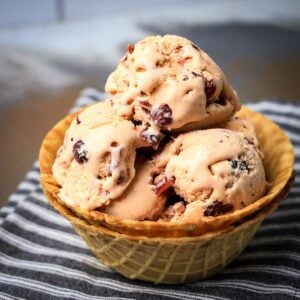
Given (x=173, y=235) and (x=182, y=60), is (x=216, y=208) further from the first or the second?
(x=182, y=60)

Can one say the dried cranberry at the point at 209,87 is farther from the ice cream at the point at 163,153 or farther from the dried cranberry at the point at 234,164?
the dried cranberry at the point at 234,164

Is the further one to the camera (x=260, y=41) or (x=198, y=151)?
(x=260, y=41)

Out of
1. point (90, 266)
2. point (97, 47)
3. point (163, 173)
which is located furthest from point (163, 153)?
point (97, 47)

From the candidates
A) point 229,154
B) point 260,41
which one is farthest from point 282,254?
point 260,41

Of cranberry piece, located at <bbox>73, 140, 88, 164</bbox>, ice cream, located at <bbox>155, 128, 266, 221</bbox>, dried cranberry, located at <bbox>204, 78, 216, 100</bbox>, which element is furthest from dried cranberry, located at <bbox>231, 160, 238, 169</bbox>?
cranberry piece, located at <bbox>73, 140, 88, 164</bbox>

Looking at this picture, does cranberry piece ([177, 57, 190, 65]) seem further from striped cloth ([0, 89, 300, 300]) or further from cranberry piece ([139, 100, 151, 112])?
striped cloth ([0, 89, 300, 300])

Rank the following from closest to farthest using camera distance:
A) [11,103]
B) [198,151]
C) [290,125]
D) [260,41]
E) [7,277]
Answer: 1. [198,151]
2. [7,277]
3. [290,125]
4. [11,103]
5. [260,41]

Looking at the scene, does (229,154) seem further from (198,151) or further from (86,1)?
(86,1)
